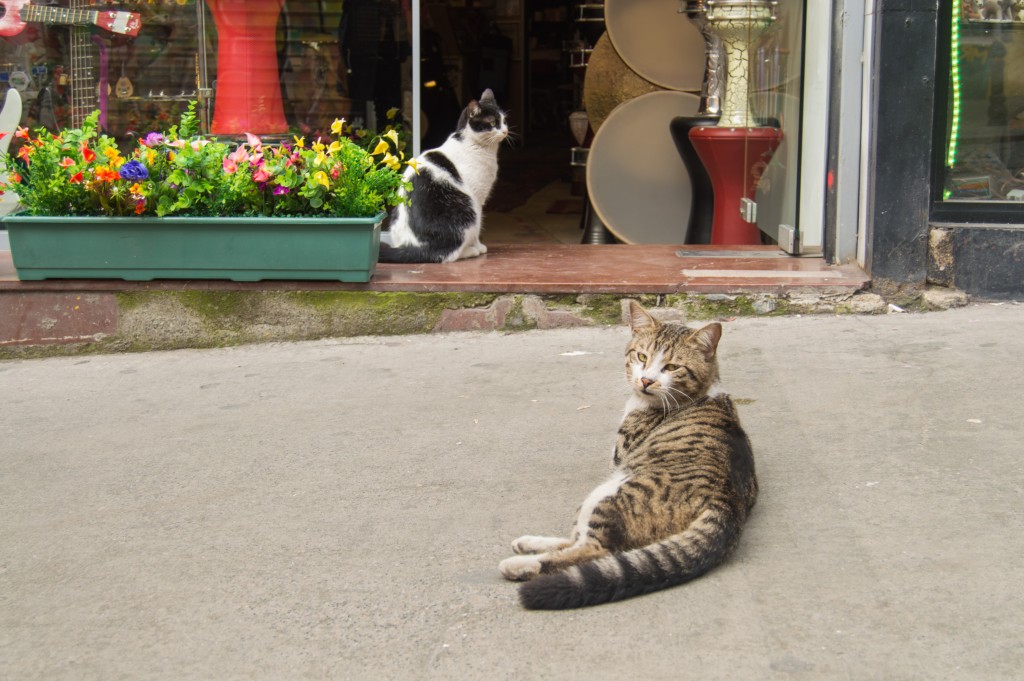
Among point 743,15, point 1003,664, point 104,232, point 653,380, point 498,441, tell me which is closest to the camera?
point 1003,664

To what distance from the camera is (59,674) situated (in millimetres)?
2795

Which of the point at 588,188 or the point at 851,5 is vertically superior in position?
the point at 851,5

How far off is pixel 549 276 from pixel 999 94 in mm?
2440

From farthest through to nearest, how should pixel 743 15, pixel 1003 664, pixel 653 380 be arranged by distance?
pixel 743 15, pixel 653 380, pixel 1003 664

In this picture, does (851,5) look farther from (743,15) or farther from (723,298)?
(723,298)

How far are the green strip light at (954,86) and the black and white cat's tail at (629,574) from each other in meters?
3.59

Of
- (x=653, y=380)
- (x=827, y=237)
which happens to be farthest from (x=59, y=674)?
(x=827, y=237)

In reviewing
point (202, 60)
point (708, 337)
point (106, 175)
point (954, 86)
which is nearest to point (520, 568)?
point (708, 337)

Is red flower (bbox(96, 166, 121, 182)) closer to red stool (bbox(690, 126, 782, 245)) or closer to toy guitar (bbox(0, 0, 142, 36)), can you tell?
toy guitar (bbox(0, 0, 142, 36))

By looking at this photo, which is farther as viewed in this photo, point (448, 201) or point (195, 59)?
point (195, 59)

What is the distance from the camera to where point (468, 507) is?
3791mm

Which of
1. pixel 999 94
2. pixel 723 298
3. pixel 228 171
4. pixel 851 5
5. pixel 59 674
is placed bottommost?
pixel 59 674

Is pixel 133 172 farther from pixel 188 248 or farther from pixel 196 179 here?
pixel 188 248

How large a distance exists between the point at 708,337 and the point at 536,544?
0.86m
